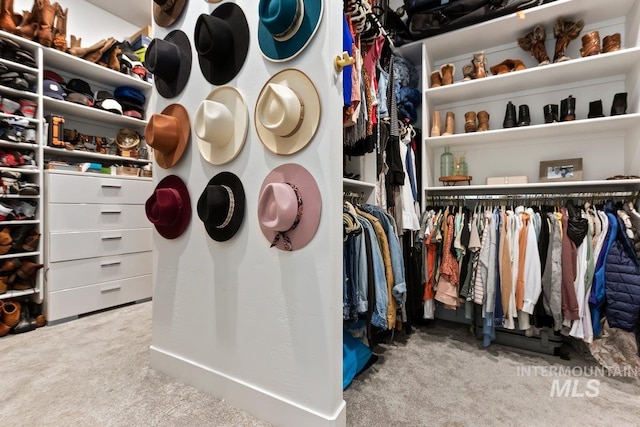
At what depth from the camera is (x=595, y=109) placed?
1.91 m

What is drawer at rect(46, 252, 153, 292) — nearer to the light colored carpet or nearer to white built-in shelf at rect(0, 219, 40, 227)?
white built-in shelf at rect(0, 219, 40, 227)

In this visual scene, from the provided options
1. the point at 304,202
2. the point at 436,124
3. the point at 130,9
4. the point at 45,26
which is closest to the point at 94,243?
the point at 45,26

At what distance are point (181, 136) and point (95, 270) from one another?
1.78 meters

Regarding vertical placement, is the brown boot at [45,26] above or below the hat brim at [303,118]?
above

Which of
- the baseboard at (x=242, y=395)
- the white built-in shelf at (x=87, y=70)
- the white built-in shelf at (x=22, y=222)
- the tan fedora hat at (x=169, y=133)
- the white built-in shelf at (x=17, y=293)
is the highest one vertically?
the white built-in shelf at (x=87, y=70)

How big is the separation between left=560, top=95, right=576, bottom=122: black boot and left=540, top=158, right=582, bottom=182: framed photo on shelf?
292 mm

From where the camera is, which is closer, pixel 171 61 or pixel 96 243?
pixel 171 61

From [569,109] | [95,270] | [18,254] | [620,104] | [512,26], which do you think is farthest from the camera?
[95,270]

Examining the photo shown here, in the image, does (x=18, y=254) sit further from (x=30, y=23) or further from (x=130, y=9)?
(x=130, y=9)

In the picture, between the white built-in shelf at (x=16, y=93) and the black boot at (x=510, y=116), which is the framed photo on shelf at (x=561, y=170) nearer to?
the black boot at (x=510, y=116)

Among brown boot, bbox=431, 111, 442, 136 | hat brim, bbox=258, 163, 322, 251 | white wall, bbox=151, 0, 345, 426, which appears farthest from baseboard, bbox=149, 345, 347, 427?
brown boot, bbox=431, 111, 442, 136

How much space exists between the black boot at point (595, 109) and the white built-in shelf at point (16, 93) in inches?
158

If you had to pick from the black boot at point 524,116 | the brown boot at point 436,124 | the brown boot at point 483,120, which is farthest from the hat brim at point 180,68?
the black boot at point 524,116

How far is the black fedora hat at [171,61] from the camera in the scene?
4.98 feet
